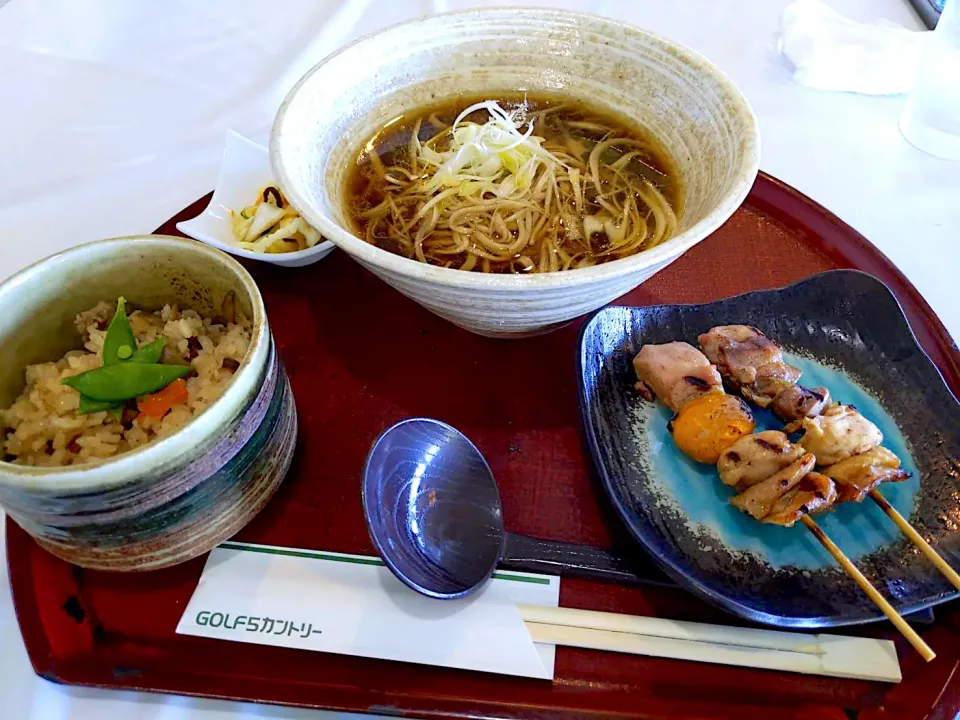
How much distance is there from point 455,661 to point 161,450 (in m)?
0.50

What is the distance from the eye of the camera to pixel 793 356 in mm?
1358

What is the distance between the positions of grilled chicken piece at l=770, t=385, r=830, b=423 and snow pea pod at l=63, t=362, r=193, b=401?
1.07 metres

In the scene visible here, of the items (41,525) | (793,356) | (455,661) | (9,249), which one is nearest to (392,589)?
(455,661)

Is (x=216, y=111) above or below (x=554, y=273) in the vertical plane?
below

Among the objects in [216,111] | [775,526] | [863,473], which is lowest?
[216,111]

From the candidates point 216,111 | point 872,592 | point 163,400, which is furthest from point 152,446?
point 216,111

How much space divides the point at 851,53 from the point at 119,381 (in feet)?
7.68

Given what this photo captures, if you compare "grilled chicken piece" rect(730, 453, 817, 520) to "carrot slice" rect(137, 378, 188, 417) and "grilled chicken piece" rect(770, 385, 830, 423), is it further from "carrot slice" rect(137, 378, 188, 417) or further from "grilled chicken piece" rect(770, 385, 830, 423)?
"carrot slice" rect(137, 378, 188, 417)

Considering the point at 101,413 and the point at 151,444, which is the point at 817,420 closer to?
the point at 151,444

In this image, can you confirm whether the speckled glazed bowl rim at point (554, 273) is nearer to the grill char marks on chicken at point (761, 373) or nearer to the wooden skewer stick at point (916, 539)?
the grill char marks on chicken at point (761, 373)

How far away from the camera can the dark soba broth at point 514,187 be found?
1.41 metres

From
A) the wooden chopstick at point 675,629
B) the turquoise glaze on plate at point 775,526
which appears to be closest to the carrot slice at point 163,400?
the wooden chopstick at point 675,629

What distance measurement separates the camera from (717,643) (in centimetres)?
97

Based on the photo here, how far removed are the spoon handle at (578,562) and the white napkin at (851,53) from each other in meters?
1.88
